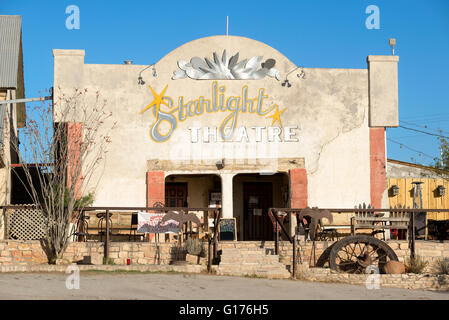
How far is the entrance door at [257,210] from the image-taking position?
23625 mm

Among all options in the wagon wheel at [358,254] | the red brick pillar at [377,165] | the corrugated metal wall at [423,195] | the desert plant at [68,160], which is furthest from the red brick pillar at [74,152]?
the corrugated metal wall at [423,195]

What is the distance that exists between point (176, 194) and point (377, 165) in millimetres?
6844

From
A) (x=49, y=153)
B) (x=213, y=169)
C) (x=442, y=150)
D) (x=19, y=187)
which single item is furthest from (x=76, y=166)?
(x=442, y=150)

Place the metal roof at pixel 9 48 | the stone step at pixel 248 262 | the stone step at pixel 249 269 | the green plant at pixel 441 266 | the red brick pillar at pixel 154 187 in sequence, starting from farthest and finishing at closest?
the metal roof at pixel 9 48
the red brick pillar at pixel 154 187
the green plant at pixel 441 266
the stone step at pixel 248 262
the stone step at pixel 249 269

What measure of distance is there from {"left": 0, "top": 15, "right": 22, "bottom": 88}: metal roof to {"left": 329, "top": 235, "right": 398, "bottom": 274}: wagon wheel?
36.4 feet

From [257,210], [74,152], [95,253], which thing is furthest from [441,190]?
[95,253]

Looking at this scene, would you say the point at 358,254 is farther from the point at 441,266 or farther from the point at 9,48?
the point at 9,48

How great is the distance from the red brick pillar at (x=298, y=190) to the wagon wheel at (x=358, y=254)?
3.59 m

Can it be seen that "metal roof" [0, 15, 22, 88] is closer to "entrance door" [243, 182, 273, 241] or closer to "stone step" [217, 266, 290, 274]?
"entrance door" [243, 182, 273, 241]

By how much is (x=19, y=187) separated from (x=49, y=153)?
5474mm

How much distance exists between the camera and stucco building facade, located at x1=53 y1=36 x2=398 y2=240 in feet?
68.5

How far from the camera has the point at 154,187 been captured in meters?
20.8

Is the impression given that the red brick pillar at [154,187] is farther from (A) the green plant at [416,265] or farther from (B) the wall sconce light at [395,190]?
(B) the wall sconce light at [395,190]

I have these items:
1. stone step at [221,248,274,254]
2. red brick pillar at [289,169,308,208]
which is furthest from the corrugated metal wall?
stone step at [221,248,274,254]
